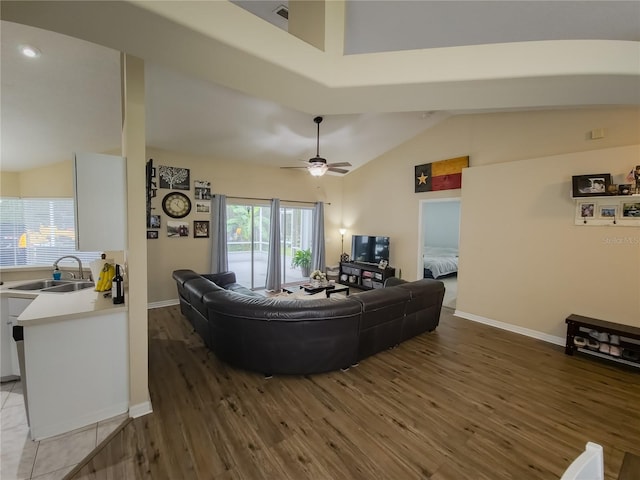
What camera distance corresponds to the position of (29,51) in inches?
88.7

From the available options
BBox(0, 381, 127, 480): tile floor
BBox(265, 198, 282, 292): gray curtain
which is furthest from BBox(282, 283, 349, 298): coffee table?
BBox(0, 381, 127, 480): tile floor

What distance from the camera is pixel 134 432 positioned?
205 cm

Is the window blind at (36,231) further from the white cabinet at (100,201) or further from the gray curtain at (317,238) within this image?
the gray curtain at (317,238)

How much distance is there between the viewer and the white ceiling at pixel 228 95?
6.66 feet

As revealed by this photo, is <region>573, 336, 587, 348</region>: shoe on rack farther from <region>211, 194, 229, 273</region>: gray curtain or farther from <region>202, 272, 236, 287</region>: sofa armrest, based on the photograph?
<region>211, 194, 229, 273</region>: gray curtain

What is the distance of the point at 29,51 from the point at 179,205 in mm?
3051

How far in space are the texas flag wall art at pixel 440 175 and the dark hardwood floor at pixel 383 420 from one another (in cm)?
308

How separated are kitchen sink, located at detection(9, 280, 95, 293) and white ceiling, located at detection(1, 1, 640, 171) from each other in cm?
198

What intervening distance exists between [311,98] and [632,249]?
14.0 feet

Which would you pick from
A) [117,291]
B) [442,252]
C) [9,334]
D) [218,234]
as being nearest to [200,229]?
[218,234]

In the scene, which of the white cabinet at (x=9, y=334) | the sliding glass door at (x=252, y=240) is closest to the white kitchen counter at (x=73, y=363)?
the white cabinet at (x=9, y=334)

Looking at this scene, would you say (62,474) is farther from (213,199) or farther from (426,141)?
(426,141)

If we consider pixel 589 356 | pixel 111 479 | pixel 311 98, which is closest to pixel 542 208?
pixel 589 356

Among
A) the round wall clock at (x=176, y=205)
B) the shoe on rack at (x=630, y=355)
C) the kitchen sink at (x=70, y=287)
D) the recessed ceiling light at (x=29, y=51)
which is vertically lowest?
the shoe on rack at (x=630, y=355)
